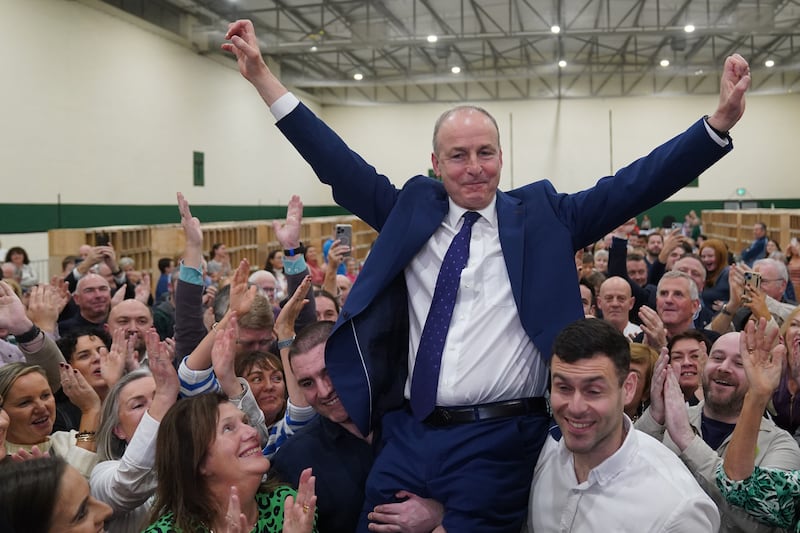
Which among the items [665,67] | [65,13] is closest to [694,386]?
[65,13]

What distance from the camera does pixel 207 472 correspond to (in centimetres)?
226

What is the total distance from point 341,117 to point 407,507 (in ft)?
81.9

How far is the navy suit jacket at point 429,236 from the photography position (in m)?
2.27

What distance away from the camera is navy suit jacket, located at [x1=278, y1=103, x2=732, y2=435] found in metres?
2.27

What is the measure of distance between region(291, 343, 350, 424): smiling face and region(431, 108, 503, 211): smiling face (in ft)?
2.47

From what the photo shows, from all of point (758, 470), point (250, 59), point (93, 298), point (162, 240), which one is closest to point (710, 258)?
point (758, 470)

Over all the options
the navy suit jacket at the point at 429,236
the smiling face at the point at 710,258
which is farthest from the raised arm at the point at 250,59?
the smiling face at the point at 710,258

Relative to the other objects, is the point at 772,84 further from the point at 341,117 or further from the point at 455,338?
the point at 455,338

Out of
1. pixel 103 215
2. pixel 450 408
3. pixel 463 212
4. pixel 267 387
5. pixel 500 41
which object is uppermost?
pixel 500 41

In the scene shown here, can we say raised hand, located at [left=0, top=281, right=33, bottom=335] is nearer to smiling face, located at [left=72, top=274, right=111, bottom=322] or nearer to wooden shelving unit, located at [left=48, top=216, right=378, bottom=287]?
smiling face, located at [left=72, top=274, right=111, bottom=322]

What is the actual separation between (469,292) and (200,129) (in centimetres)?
1665

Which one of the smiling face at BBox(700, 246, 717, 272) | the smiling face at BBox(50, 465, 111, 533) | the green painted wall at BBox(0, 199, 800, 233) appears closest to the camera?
the smiling face at BBox(50, 465, 111, 533)

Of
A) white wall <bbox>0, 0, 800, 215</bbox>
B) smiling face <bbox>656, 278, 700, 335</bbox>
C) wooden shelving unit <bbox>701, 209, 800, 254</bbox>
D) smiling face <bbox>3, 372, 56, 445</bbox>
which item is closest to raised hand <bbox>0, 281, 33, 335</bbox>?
smiling face <bbox>3, 372, 56, 445</bbox>

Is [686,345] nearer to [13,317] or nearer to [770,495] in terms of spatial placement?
[770,495]
